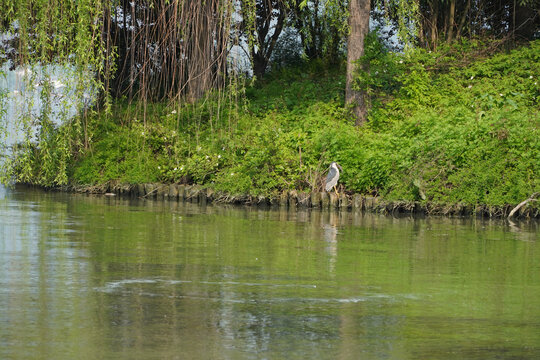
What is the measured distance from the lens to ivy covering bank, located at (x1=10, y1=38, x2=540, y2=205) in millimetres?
18875

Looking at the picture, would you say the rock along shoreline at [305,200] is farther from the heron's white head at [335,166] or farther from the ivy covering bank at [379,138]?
the heron's white head at [335,166]

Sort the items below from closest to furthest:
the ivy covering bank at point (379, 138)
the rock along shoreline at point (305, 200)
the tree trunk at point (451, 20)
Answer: the rock along shoreline at point (305, 200) → the ivy covering bank at point (379, 138) → the tree trunk at point (451, 20)

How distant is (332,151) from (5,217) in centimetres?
800

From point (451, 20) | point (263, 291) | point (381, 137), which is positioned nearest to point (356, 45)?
point (381, 137)

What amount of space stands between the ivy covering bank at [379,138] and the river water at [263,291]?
3.83 metres

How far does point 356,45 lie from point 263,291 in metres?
Result: 16.9

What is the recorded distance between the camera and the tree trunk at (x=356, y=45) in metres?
24.4

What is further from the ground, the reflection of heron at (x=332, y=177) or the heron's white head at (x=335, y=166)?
the heron's white head at (x=335, y=166)

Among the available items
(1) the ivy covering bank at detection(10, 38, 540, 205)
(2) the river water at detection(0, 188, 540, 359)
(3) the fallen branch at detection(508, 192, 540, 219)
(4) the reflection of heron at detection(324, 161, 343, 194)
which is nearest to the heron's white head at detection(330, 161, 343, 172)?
(4) the reflection of heron at detection(324, 161, 343, 194)

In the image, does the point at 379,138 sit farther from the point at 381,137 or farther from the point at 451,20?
the point at 451,20

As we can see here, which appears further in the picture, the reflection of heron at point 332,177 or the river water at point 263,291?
the reflection of heron at point 332,177

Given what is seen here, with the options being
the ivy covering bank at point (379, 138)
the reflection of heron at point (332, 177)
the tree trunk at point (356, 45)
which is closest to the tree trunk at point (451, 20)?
the ivy covering bank at point (379, 138)

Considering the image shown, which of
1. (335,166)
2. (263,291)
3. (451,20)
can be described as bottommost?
(263,291)

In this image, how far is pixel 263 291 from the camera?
28.0 ft
